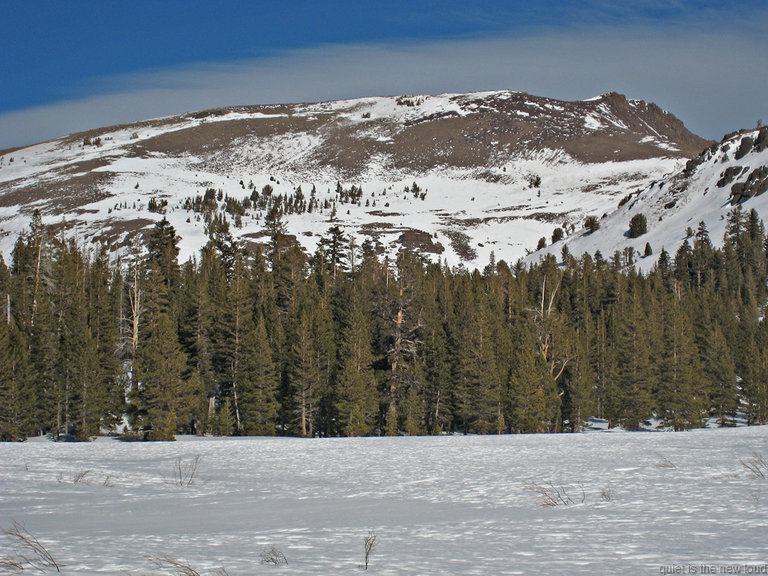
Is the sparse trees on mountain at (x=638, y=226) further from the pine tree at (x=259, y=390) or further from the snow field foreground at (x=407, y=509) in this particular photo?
the snow field foreground at (x=407, y=509)

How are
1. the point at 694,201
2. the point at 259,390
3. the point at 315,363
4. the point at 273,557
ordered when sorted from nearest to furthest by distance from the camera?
the point at 273,557, the point at 259,390, the point at 315,363, the point at 694,201

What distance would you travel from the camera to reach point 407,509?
12680mm

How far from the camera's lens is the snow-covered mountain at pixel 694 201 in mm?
125606

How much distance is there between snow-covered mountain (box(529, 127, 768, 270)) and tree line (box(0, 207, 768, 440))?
6692 centimetres

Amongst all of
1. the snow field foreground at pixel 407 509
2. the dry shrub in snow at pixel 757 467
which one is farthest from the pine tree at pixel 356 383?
the dry shrub in snow at pixel 757 467

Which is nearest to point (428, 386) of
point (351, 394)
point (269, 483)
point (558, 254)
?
point (351, 394)

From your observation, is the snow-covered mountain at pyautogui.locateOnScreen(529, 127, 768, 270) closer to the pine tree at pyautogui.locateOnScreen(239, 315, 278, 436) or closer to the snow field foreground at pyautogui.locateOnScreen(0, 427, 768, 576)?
the pine tree at pyautogui.locateOnScreen(239, 315, 278, 436)

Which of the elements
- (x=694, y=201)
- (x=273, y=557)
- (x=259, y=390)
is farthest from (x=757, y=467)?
(x=694, y=201)

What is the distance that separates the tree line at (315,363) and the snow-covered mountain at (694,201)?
220ft

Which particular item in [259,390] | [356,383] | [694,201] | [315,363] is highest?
[694,201]

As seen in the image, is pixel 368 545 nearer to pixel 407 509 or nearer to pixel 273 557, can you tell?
pixel 273 557

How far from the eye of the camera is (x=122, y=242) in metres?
138

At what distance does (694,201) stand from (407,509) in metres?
144

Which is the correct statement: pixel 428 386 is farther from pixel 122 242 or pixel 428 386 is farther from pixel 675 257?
pixel 122 242
